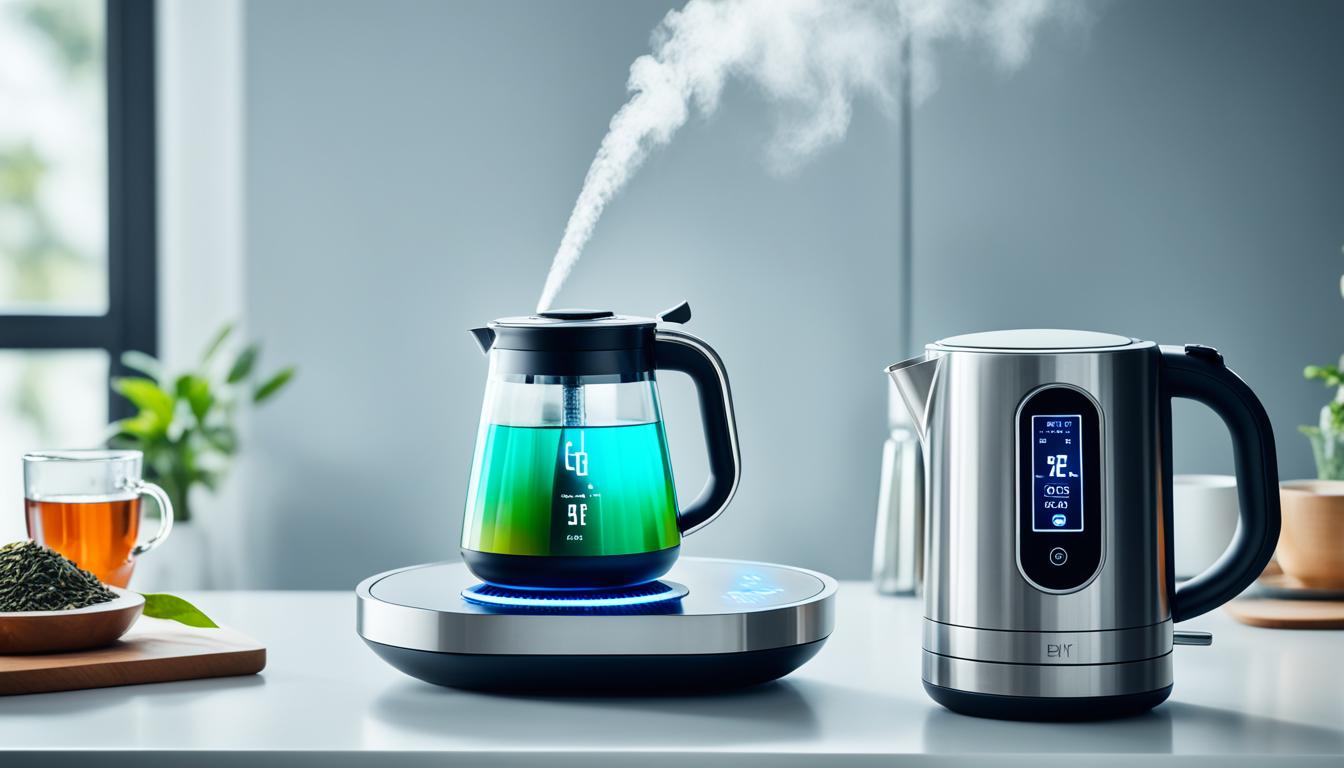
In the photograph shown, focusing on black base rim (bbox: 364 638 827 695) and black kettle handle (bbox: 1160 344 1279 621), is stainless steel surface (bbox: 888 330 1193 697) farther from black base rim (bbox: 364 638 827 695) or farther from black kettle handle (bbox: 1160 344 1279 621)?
black base rim (bbox: 364 638 827 695)

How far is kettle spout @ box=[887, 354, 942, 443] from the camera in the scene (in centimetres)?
80

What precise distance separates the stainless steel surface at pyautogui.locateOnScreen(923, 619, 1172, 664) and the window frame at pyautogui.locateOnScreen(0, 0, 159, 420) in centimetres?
165

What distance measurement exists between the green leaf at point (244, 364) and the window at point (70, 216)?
44 centimetres

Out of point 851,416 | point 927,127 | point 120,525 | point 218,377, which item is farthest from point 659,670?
point 218,377

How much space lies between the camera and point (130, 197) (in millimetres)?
2066

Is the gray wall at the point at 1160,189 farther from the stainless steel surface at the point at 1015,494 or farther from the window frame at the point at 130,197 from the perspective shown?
the window frame at the point at 130,197

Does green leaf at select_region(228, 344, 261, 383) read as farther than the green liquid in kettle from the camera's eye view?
Yes

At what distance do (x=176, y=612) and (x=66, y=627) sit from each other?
0.09 metres

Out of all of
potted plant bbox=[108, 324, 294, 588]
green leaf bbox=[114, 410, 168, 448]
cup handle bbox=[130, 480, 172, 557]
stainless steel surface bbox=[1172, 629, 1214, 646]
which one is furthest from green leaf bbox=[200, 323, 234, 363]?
stainless steel surface bbox=[1172, 629, 1214, 646]

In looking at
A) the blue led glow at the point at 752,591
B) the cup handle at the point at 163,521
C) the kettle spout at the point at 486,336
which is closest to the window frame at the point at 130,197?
the cup handle at the point at 163,521

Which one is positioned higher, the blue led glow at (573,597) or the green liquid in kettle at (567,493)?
the green liquid in kettle at (567,493)

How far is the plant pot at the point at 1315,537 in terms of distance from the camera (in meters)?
1.15

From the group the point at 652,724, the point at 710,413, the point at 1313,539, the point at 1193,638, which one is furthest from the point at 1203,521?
the point at 652,724

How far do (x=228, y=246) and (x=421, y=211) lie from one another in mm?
382
